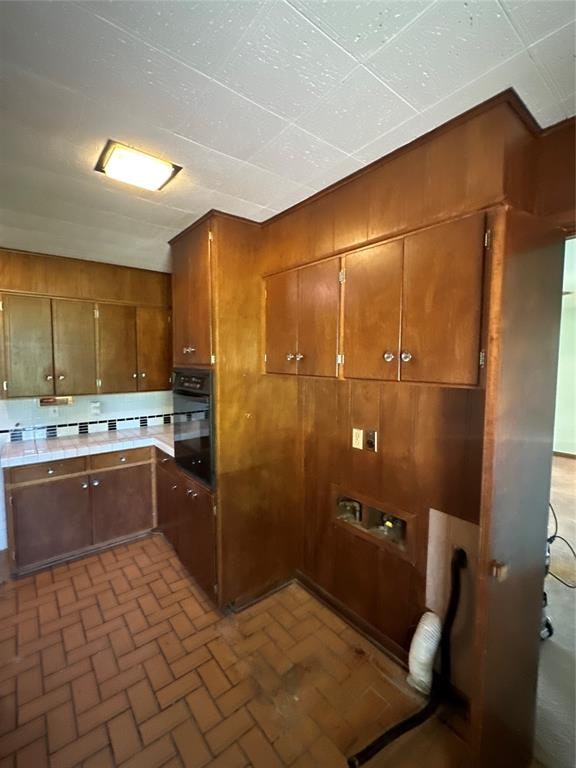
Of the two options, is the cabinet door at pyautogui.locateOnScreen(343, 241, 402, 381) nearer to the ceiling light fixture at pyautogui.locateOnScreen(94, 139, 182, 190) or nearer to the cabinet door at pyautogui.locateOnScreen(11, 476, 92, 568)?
the ceiling light fixture at pyautogui.locateOnScreen(94, 139, 182, 190)

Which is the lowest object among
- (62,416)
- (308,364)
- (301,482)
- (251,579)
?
(251,579)

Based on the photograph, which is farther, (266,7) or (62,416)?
(62,416)

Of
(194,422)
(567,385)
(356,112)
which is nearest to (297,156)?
(356,112)

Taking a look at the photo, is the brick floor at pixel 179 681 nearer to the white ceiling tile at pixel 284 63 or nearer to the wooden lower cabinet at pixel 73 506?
the wooden lower cabinet at pixel 73 506

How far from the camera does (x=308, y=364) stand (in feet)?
6.21

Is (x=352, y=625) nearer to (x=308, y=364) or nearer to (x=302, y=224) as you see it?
(x=308, y=364)

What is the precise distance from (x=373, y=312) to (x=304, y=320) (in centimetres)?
48

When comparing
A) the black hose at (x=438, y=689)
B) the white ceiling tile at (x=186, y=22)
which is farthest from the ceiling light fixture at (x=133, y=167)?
the black hose at (x=438, y=689)

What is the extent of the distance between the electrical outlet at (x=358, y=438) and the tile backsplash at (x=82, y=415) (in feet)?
8.01

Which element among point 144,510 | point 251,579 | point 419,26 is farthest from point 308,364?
point 144,510

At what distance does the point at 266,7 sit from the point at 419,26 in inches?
15.9

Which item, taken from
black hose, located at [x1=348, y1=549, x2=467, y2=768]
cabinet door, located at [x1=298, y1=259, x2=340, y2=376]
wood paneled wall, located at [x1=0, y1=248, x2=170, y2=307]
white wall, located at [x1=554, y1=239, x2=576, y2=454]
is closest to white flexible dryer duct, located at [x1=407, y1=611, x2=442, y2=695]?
black hose, located at [x1=348, y1=549, x2=467, y2=768]

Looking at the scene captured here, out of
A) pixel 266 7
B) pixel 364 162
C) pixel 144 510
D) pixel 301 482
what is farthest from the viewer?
pixel 144 510

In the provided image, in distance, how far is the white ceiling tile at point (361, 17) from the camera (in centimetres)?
83
